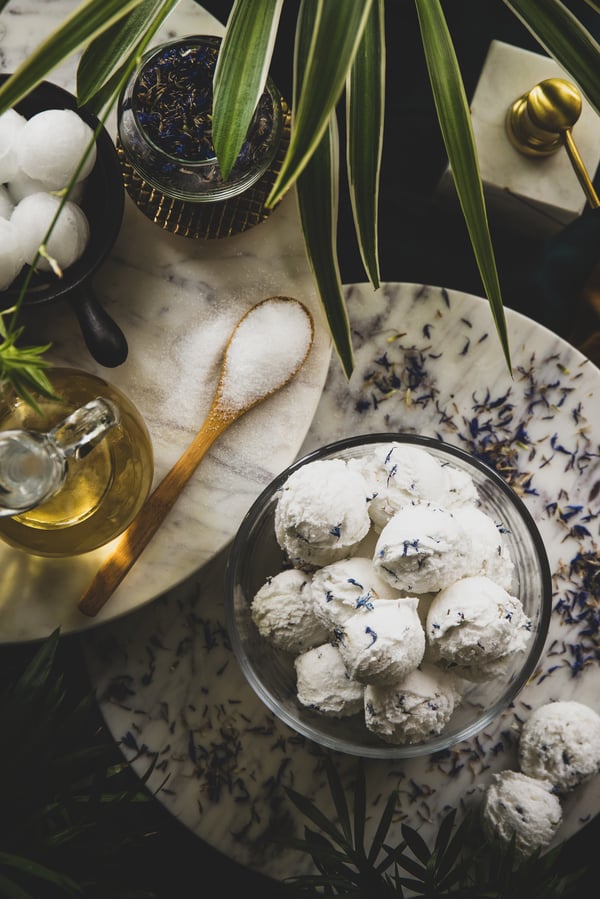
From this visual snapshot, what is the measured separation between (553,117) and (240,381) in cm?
54

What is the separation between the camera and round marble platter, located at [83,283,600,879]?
39.3 inches

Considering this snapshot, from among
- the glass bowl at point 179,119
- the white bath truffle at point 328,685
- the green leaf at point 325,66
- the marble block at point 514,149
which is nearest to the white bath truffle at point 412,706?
the white bath truffle at point 328,685

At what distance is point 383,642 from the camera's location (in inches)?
29.7

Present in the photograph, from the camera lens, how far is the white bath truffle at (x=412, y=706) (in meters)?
0.80

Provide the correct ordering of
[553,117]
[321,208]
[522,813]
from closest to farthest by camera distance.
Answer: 1. [321,208]
2. [522,813]
3. [553,117]

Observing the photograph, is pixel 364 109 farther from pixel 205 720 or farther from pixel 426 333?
pixel 205 720

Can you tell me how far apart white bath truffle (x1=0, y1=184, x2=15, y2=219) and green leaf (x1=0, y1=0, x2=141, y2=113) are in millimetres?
214

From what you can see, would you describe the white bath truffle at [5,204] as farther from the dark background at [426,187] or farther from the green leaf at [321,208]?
the dark background at [426,187]

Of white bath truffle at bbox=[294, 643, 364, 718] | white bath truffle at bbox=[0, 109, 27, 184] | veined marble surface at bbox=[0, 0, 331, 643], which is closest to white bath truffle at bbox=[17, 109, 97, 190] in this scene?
white bath truffle at bbox=[0, 109, 27, 184]

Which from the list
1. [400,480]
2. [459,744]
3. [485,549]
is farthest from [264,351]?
[459,744]

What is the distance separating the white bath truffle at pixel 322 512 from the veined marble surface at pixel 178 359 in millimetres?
141

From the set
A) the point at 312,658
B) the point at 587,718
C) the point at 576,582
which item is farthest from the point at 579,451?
the point at 312,658

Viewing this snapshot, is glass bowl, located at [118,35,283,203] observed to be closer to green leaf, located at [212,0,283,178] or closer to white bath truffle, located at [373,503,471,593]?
green leaf, located at [212,0,283,178]

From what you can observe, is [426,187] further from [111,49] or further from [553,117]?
[111,49]
